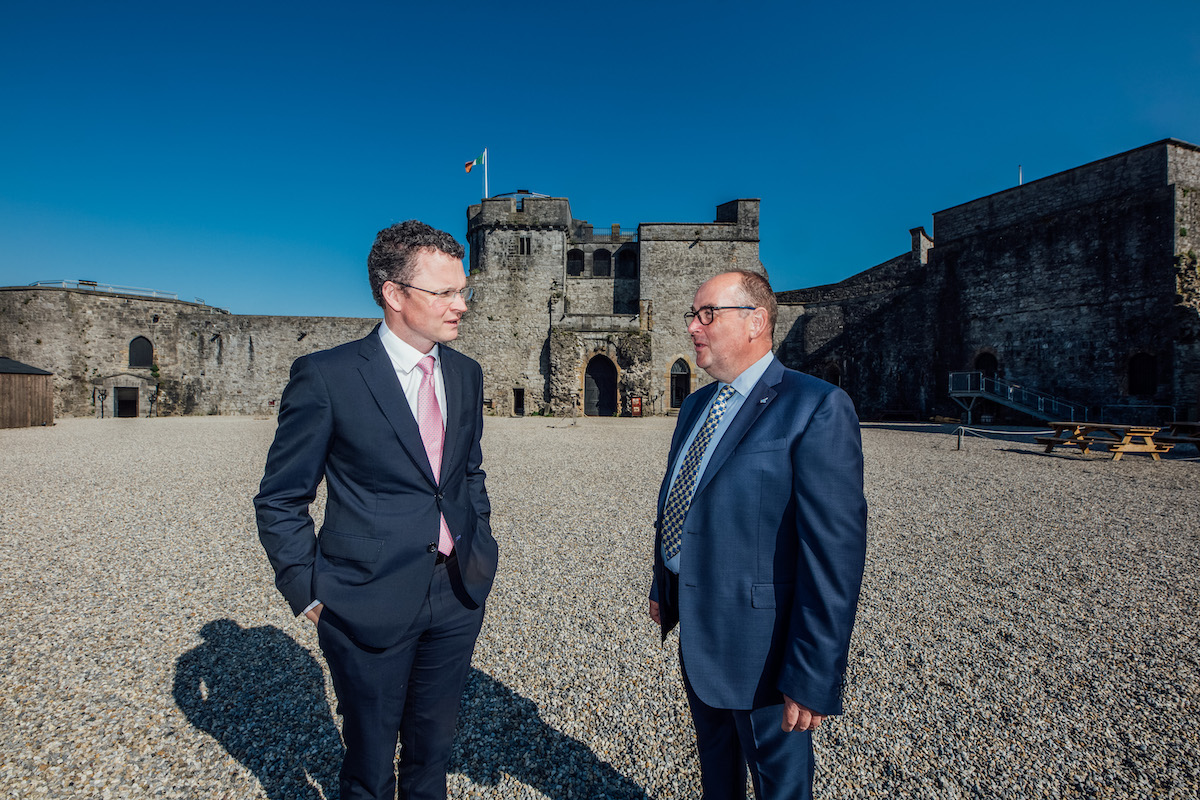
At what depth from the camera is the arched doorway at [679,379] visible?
26016 mm

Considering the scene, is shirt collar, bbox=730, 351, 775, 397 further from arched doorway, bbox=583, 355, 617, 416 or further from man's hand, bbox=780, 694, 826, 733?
arched doorway, bbox=583, 355, 617, 416

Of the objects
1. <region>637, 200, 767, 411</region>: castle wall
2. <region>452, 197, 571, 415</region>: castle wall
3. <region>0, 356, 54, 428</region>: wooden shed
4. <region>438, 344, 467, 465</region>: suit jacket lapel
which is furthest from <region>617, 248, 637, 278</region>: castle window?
<region>438, 344, 467, 465</region>: suit jacket lapel

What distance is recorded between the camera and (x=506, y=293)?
26.1 metres

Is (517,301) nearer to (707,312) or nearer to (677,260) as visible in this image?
(677,260)

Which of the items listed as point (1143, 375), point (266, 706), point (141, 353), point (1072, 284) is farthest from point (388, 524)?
point (141, 353)

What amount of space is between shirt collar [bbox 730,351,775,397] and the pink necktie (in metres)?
1.02

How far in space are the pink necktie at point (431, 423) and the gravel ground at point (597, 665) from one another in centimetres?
126

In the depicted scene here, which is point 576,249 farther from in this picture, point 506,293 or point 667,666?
point 667,666

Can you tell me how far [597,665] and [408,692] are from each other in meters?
1.67

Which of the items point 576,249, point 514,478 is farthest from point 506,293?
point 514,478

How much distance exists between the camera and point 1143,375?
655 inches

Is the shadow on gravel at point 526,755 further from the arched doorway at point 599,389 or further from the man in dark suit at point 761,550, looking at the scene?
the arched doorway at point 599,389

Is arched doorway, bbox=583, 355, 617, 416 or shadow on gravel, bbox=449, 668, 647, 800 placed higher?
arched doorway, bbox=583, 355, 617, 416

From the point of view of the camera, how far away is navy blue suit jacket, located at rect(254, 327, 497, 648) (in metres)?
1.69
